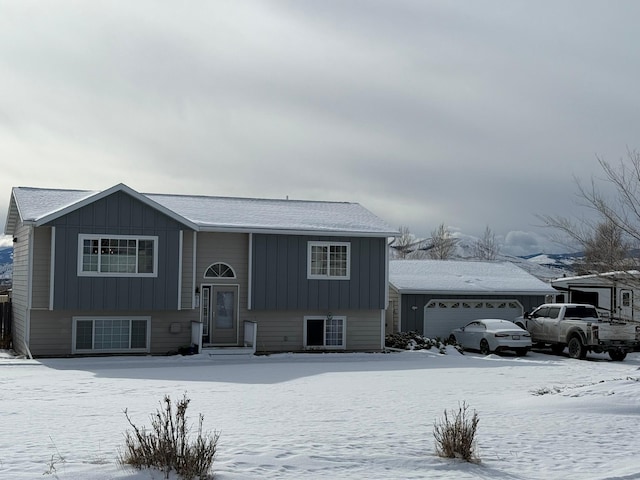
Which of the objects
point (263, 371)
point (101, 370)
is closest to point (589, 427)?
point (263, 371)

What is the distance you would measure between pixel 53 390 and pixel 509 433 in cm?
894

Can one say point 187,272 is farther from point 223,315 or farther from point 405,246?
point 405,246

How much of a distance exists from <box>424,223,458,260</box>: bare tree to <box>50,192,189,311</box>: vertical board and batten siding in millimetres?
49245

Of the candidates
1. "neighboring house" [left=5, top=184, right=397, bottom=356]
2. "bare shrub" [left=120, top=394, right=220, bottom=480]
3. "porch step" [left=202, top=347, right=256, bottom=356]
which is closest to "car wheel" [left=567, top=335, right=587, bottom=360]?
"neighboring house" [left=5, top=184, right=397, bottom=356]

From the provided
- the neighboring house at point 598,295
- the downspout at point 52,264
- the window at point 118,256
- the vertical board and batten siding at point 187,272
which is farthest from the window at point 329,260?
the neighboring house at point 598,295

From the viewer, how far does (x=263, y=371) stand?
65.2 feet

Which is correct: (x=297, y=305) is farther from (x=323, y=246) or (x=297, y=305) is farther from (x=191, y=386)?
(x=191, y=386)

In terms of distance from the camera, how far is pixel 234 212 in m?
26.8

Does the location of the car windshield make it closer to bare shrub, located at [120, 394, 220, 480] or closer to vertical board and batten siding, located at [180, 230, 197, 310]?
vertical board and batten siding, located at [180, 230, 197, 310]

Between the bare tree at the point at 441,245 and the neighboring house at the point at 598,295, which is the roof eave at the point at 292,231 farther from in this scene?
the bare tree at the point at 441,245

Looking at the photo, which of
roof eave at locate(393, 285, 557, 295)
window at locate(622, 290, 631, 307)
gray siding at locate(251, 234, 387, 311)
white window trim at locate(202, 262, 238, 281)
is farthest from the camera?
window at locate(622, 290, 631, 307)

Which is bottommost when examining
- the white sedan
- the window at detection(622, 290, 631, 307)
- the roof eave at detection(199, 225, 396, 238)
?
the white sedan

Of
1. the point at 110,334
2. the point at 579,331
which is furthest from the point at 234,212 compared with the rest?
the point at 579,331

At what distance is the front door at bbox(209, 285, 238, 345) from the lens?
83.4ft
